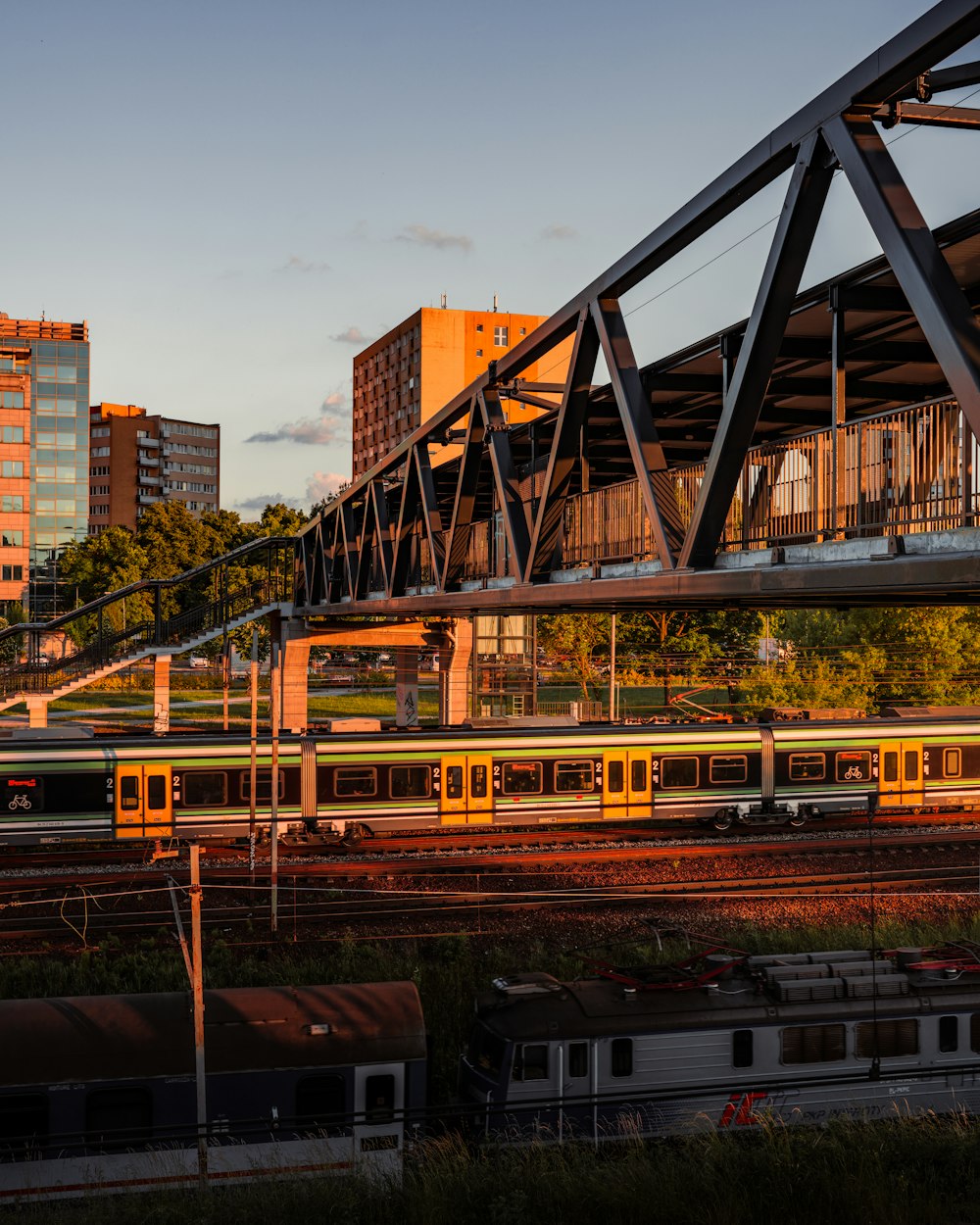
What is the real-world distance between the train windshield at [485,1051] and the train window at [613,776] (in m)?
14.9

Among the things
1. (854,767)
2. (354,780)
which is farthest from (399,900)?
(854,767)

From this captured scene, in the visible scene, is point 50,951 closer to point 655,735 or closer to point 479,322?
point 655,735

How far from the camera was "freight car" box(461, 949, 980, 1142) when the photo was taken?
1198cm

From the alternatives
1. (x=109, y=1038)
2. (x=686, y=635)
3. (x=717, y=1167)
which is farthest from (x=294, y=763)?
(x=686, y=635)

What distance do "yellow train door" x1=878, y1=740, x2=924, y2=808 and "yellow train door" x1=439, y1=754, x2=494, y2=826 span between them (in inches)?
424

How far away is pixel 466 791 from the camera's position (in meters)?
26.9

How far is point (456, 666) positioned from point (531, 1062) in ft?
107

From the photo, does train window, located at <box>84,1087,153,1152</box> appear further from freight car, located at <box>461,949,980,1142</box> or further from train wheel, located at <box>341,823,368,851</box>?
train wheel, located at <box>341,823,368,851</box>

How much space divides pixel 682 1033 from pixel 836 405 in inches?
272

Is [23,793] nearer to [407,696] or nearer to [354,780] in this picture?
[354,780]

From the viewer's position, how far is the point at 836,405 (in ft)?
34.5

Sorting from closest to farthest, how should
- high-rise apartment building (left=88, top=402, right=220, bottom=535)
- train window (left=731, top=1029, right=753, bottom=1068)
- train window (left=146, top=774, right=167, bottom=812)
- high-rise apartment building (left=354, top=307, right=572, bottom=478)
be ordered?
train window (left=731, top=1029, right=753, bottom=1068)
train window (left=146, top=774, right=167, bottom=812)
high-rise apartment building (left=354, top=307, right=572, bottom=478)
high-rise apartment building (left=88, top=402, right=220, bottom=535)

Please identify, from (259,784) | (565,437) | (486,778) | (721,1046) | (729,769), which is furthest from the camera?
(729,769)

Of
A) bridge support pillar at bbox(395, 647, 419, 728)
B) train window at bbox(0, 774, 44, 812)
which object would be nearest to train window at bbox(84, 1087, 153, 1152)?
train window at bbox(0, 774, 44, 812)
